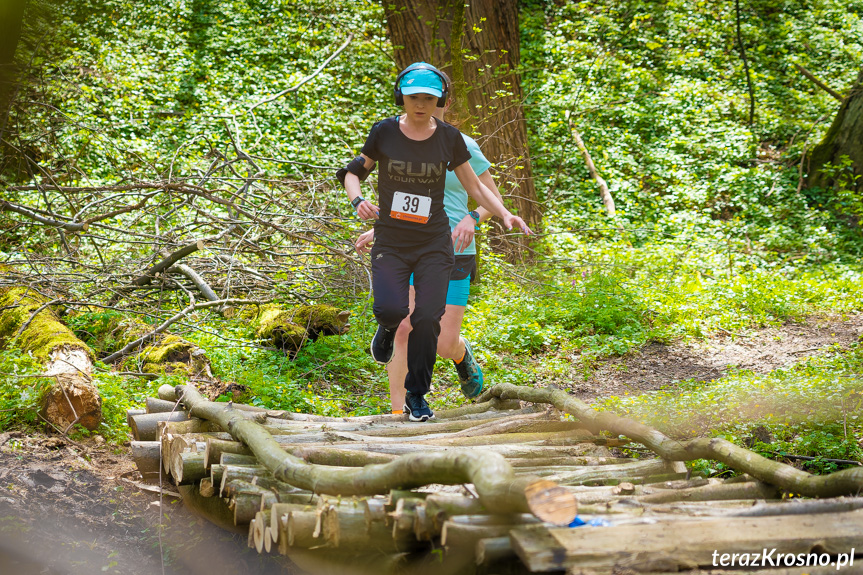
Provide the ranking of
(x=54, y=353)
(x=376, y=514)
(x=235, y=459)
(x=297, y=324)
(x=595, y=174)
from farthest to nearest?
(x=595, y=174) → (x=297, y=324) → (x=54, y=353) → (x=235, y=459) → (x=376, y=514)

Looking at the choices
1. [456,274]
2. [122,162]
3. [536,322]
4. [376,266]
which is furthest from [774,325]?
[122,162]

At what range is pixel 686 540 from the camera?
6.82 feet

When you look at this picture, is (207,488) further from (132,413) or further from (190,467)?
(132,413)

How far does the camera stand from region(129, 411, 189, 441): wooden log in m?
4.23

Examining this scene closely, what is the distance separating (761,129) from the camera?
12.9 meters

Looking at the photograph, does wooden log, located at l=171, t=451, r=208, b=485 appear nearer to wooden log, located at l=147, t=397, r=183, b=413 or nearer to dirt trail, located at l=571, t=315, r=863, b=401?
wooden log, located at l=147, t=397, r=183, b=413

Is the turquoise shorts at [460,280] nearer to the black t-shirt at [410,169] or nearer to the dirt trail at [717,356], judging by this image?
the black t-shirt at [410,169]

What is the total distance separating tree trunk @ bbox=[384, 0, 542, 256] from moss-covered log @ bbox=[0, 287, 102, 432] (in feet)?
17.3

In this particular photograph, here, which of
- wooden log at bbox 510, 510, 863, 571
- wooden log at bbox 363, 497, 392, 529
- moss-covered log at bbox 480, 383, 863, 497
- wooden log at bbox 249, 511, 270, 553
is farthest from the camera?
moss-covered log at bbox 480, 383, 863, 497

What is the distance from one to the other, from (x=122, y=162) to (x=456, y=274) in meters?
7.76

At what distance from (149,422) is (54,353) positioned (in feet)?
4.71

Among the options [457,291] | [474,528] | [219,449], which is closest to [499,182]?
[457,291]

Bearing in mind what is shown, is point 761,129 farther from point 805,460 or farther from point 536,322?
point 805,460

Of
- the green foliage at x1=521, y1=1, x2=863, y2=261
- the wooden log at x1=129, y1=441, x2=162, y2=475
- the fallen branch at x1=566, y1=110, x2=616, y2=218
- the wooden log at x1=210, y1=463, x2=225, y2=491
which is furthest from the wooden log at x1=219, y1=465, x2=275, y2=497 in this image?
the fallen branch at x1=566, y1=110, x2=616, y2=218
